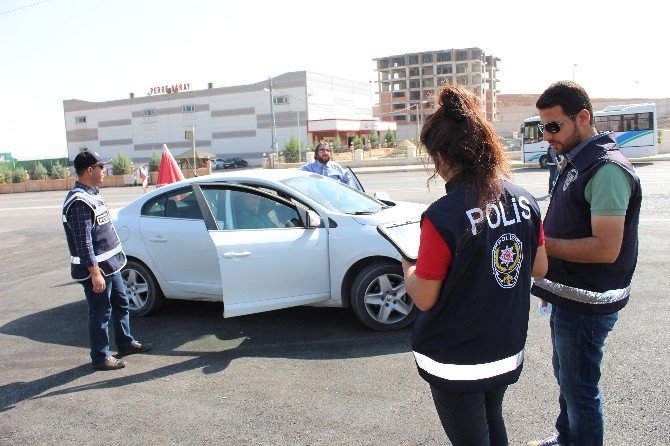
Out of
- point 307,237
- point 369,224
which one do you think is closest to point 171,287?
point 307,237

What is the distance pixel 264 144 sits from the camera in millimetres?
74625

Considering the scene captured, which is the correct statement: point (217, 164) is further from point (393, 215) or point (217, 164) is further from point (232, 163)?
point (393, 215)

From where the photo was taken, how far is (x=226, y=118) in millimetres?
77000

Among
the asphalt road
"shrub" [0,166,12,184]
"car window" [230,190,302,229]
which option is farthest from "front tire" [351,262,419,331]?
"shrub" [0,166,12,184]

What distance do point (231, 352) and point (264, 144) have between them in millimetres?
71227

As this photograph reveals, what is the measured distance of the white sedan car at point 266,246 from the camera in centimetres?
501

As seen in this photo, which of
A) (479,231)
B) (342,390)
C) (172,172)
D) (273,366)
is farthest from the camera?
(172,172)

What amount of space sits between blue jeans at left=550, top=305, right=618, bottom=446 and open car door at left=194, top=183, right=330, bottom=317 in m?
2.80

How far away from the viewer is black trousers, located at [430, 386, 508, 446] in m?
2.02

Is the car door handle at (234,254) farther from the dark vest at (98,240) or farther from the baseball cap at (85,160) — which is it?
the baseball cap at (85,160)

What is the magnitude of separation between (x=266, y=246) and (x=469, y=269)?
132 inches

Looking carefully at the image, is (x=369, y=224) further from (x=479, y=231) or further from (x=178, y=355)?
(x=479, y=231)

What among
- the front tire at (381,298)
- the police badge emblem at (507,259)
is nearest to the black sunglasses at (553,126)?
the police badge emblem at (507,259)

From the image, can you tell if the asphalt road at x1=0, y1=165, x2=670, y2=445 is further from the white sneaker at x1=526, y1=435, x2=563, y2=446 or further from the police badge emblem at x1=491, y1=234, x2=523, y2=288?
the police badge emblem at x1=491, y1=234, x2=523, y2=288
